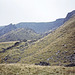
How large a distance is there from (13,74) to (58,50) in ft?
276

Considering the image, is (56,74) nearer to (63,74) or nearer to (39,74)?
(63,74)

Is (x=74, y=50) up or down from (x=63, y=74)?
down

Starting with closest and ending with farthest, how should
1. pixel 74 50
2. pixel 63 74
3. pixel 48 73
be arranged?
1. pixel 63 74
2. pixel 48 73
3. pixel 74 50

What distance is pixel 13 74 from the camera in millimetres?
16656

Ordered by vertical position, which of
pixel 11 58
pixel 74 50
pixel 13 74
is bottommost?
pixel 11 58

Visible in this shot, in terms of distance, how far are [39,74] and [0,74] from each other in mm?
5935

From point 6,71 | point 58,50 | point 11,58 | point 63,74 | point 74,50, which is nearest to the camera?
point 63,74

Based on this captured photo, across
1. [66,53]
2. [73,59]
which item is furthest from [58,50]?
[73,59]

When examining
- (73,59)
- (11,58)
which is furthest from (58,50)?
(11,58)

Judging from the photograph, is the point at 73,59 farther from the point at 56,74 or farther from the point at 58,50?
the point at 56,74

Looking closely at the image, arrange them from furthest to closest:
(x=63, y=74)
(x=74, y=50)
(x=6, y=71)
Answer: (x=74, y=50) < (x=6, y=71) < (x=63, y=74)

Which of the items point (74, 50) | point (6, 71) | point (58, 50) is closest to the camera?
point (6, 71)

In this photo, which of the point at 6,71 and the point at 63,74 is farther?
the point at 6,71

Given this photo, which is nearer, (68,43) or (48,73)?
(48,73)
